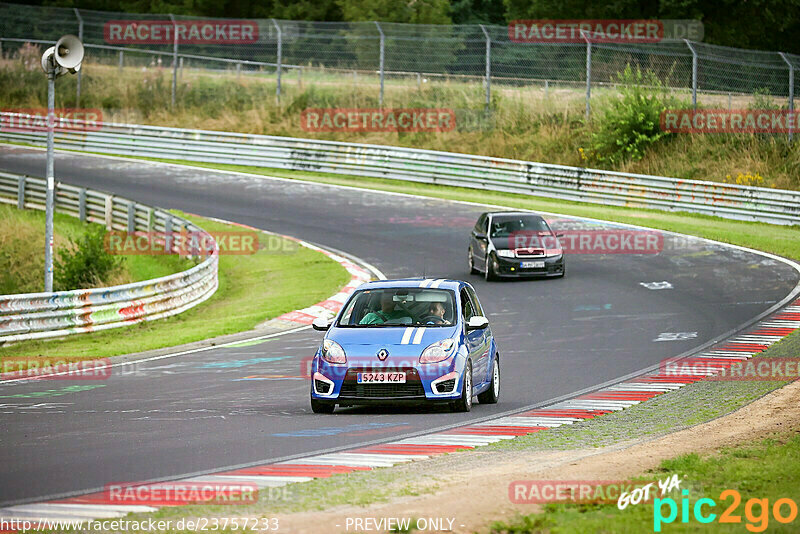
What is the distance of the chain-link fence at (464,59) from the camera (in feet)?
118

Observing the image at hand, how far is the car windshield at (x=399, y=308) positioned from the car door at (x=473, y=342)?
0.77 feet

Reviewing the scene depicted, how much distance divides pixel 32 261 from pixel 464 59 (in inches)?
704

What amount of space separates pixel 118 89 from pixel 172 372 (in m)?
36.9

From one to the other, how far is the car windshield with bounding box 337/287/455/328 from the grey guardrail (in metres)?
21.4

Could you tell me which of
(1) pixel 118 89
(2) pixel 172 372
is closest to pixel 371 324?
(2) pixel 172 372

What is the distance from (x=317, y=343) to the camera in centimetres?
1847

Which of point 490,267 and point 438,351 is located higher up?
point 438,351

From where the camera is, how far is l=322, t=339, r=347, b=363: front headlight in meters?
12.2

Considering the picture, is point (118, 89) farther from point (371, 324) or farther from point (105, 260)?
A: point (371, 324)

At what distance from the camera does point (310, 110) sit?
46125 millimetres

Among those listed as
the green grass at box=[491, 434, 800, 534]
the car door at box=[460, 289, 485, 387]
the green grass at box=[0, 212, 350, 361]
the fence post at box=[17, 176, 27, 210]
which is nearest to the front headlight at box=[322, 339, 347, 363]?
the car door at box=[460, 289, 485, 387]

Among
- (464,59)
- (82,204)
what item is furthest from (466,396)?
(464,59)

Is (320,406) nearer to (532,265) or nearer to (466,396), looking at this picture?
(466,396)

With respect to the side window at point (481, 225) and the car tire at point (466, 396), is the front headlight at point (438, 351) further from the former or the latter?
the side window at point (481, 225)
